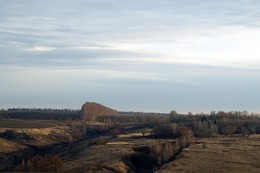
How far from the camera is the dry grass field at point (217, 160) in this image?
65375mm

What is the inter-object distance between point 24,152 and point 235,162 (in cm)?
6206

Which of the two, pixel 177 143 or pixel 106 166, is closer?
pixel 106 166

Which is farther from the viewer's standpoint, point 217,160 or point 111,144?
point 111,144

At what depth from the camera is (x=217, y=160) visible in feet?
243

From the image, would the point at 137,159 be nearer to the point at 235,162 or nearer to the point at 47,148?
the point at 235,162

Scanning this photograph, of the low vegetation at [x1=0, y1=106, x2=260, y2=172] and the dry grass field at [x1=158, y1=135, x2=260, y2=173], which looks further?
the low vegetation at [x1=0, y1=106, x2=260, y2=172]

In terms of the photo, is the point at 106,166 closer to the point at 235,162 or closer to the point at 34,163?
the point at 34,163

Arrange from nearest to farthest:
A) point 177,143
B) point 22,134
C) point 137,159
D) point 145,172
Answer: point 145,172 < point 137,159 < point 177,143 < point 22,134

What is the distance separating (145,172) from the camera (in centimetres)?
7638

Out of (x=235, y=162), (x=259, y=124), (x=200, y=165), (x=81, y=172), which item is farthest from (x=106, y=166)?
(x=259, y=124)

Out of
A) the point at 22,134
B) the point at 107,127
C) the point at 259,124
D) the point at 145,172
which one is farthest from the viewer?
the point at 107,127

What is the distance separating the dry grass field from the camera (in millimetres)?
65375

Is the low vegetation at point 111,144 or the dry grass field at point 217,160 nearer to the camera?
the dry grass field at point 217,160

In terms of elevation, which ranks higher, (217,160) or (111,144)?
(111,144)
